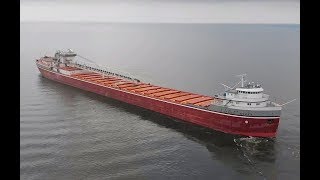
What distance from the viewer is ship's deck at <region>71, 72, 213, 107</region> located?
40.9 meters

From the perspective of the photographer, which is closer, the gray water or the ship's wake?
the gray water

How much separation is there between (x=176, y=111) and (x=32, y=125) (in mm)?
16341

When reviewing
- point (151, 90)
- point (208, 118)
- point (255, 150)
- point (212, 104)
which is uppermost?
point (151, 90)

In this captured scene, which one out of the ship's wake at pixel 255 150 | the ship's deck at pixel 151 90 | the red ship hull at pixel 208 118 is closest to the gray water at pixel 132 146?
the ship's wake at pixel 255 150

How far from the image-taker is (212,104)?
3594 centimetres

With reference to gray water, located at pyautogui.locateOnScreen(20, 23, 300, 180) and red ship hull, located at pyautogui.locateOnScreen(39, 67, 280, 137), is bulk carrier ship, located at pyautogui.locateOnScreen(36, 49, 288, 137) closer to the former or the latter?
red ship hull, located at pyautogui.locateOnScreen(39, 67, 280, 137)

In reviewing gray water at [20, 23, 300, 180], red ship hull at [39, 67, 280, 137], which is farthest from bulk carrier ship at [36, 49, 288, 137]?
gray water at [20, 23, 300, 180]

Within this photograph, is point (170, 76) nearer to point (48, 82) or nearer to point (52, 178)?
point (48, 82)

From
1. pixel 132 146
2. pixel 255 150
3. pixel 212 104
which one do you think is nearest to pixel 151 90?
pixel 212 104

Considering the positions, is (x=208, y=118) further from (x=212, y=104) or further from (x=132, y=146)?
(x=132, y=146)

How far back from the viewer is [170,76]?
73.8 m

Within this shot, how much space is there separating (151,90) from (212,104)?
527 inches

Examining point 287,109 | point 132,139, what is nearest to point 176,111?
point 132,139
